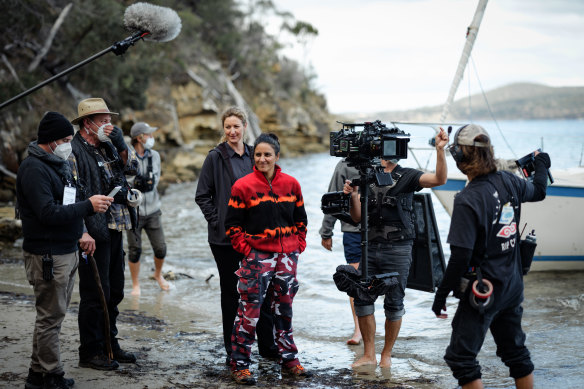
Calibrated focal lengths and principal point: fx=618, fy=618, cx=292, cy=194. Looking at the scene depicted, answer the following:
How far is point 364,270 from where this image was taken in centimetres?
482

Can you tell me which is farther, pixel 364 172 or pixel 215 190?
pixel 215 190

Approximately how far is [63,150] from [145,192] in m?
3.82

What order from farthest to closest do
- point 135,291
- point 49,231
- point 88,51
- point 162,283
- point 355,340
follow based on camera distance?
point 88,51 → point 162,283 → point 135,291 → point 355,340 → point 49,231

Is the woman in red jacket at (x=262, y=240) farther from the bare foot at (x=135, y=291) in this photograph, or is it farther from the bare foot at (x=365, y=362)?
the bare foot at (x=135, y=291)

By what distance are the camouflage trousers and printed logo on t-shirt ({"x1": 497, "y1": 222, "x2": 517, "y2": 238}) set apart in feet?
5.63

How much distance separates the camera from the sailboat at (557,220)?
1024 cm

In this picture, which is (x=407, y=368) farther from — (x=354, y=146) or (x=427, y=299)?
(x=427, y=299)

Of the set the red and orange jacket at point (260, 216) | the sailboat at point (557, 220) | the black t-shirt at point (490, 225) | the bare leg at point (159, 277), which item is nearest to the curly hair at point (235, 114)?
the red and orange jacket at point (260, 216)

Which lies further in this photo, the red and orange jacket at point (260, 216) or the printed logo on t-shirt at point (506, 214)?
the red and orange jacket at point (260, 216)

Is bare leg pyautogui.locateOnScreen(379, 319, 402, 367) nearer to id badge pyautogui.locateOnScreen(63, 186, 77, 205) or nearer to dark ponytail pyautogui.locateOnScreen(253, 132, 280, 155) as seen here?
dark ponytail pyautogui.locateOnScreen(253, 132, 280, 155)

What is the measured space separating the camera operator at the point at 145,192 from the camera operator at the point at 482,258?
490cm

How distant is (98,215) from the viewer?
481 centimetres

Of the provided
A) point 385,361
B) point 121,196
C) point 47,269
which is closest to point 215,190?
point 121,196

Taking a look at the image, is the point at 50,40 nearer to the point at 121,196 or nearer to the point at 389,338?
the point at 121,196
